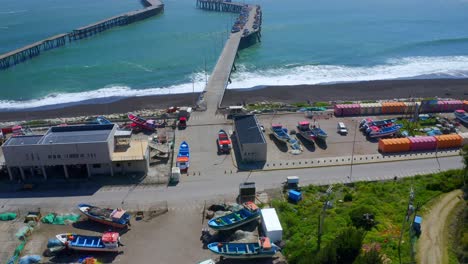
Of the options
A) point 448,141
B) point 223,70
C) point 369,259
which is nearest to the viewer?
point 369,259

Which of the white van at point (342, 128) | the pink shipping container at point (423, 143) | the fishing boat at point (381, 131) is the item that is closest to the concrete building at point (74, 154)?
the white van at point (342, 128)

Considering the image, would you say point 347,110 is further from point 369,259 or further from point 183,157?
point 369,259

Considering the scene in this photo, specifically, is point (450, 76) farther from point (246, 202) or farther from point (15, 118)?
point (15, 118)

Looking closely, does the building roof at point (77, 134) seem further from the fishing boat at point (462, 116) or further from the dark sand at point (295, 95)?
the fishing boat at point (462, 116)

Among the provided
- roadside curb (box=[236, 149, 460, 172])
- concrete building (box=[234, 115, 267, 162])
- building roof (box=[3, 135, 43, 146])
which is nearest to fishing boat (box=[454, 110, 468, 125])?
roadside curb (box=[236, 149, 460, 172])

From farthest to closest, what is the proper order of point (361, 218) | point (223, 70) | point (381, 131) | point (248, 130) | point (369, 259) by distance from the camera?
point (223, 70) → point (381, 131) → point (248, 130) → point (361, 218) → point (369, 259)

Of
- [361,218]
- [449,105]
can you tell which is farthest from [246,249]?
[449,105]

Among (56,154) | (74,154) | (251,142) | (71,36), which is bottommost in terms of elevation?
(251,142)
